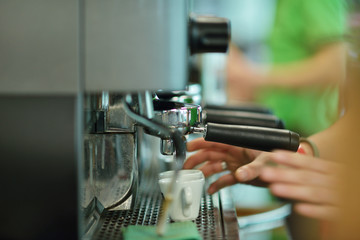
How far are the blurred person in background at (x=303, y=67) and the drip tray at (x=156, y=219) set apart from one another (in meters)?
0.74

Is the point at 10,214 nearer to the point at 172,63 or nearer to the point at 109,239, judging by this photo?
the point at 109,239

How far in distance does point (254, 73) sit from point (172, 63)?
1.22m

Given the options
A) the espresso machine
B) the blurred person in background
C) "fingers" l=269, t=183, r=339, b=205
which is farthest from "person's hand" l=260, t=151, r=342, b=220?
the blurred person in background

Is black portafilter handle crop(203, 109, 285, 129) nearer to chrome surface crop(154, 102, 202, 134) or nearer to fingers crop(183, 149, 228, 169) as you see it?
fingers crop(183, 149, 228, 169)

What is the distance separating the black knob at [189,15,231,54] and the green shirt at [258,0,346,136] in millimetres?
844

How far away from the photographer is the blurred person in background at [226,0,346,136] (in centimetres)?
139

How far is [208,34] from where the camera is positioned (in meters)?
0.55

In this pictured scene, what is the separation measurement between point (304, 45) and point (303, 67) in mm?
91

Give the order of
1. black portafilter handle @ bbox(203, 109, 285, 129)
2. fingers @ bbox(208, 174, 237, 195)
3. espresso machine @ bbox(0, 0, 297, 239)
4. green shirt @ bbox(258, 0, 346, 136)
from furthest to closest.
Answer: green shirt @ bbox(258, 0, 346, 136), black portafilter handle @ bbox(203, 109, 285, 129), fingers @ bbox(208, 174, 237, 195), espresso machine @ bbox(0, 0, 297, 239)

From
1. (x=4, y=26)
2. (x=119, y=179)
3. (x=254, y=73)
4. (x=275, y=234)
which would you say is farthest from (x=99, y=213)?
(x=254, y=73)

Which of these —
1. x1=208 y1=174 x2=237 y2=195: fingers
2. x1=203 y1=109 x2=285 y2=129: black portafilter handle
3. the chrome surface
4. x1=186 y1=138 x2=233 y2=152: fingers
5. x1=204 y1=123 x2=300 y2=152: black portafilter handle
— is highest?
the chrome surface

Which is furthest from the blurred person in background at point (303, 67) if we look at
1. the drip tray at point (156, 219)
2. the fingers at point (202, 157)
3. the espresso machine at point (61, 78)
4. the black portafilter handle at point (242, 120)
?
the espresso machine at point (61, 78)

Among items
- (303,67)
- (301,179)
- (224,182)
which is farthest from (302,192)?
(303,67)

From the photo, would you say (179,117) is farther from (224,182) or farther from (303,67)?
(303,67)
